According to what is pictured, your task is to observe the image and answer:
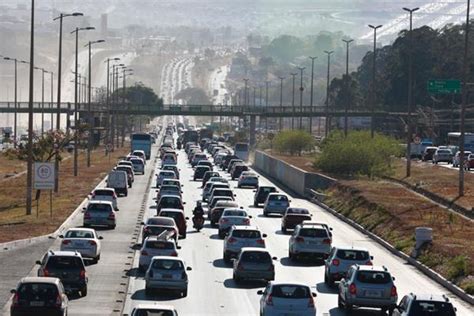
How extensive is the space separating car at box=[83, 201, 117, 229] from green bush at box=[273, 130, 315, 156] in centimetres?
9492

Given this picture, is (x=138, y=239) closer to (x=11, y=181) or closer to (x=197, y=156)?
(x=11, y=181)

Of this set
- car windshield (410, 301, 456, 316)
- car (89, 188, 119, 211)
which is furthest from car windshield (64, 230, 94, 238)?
car (89, 188, 119, 211)

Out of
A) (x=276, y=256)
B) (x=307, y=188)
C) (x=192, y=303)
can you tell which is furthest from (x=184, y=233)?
(x=307, y=188)

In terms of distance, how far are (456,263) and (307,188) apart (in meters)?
48.4

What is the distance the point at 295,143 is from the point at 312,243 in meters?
107

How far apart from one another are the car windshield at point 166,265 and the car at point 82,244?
836cm

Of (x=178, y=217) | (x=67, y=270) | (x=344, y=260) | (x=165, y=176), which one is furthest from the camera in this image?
(x=165, y=176)

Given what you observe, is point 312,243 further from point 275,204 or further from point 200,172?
point 200,172

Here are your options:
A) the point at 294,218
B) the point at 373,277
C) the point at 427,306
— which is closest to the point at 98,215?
the point at 294,218

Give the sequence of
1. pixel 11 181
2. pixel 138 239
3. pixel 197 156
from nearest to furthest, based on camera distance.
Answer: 1. pixel 138 239
2. pixel 11 181
3. pixel 197 156

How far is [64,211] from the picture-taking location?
77250 mm

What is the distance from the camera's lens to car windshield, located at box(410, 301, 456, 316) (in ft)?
110

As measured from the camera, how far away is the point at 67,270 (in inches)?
1641

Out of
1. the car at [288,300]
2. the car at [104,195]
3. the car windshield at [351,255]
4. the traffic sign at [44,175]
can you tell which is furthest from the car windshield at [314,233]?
the car at [104,195]
